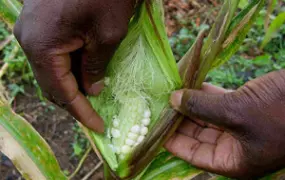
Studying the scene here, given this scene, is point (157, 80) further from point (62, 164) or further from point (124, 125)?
point (62, 164)

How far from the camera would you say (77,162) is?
2.15 metres

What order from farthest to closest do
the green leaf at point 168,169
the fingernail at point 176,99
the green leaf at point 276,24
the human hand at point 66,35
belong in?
1. the green leaf at point 276,24
2. the green leaf at point 168,169
3. the fingernail at point 176,99
4. the human hand at point 66,35

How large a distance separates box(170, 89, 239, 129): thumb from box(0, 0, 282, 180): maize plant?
0.11 m

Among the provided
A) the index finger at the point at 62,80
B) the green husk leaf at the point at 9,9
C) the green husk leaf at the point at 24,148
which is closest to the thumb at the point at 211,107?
the index finger at the point at 62,80

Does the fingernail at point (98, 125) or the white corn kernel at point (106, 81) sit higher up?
the white corn kernel at point (106, 81)

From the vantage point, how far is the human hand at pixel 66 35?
4.10 feet

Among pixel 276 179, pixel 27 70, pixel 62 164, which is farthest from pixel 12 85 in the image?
pixel 276 179

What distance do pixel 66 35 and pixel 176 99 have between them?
42 centimetres

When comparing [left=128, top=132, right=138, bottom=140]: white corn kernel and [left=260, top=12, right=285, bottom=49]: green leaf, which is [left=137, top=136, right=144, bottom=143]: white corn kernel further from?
[left=260, top=12, right=285, bottom=49]: green leaf

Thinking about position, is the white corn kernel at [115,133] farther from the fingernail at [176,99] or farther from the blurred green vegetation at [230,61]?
the blurred green vegetation at [230,61]

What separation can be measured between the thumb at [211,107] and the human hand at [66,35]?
0.29 meters

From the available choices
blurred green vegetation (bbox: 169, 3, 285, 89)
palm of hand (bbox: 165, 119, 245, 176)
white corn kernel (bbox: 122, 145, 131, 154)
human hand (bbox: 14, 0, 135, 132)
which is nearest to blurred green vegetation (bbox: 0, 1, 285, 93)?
blurred green vegetation (bbox: 169, 3, 285, 89)

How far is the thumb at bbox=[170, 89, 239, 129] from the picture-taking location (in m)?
1.29

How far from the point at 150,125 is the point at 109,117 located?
150 millimetres
